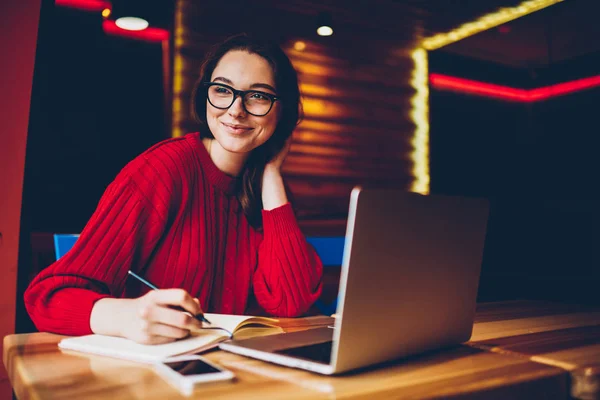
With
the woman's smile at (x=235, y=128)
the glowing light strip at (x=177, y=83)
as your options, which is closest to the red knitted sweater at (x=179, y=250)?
the woman's smile at (x=235, y=128)

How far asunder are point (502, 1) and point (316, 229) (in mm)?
2369

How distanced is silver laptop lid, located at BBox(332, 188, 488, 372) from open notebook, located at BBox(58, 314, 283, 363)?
0.25 metres

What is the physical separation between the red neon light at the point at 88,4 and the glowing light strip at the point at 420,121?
281 centimetres

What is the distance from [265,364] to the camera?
2.43 ft

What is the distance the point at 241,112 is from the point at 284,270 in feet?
1.52

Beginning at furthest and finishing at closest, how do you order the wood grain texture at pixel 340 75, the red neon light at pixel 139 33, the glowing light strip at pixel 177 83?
the wood grain texture at pixel 340 75
the glowing light strip at pixel 177 83
the red neon light at pixel 139 33

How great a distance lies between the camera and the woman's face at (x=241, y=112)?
4.58ft

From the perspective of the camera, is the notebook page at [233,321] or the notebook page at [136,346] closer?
the notebook page at [136,346]

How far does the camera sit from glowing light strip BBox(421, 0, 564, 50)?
4.13 m

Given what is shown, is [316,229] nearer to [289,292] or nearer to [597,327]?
[289,292]

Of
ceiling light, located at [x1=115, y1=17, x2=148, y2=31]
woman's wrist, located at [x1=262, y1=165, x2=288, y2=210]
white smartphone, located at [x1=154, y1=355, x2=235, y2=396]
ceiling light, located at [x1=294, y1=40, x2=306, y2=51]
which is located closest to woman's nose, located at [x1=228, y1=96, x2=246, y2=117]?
woman's wrist, located at [x1=262, y1=165, x2=288, y2=210]

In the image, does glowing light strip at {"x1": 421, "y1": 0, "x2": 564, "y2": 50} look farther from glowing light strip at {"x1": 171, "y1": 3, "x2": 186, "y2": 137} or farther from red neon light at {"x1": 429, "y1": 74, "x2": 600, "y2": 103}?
glowing light strip at {"x1": 171, "y1": 3, "x2": 186, "y2": 137}

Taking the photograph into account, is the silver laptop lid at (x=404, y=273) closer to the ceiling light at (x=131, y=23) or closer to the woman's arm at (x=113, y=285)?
the woman's arm at (x=113, y=285)

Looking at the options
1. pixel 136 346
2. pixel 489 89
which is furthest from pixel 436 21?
pixel 136 346
